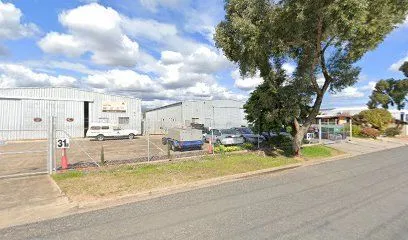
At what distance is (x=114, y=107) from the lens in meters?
35.8

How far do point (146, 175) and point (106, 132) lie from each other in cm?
2063

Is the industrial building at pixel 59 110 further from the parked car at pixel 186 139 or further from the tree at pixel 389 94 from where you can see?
Result: the tree at pixel 389 94

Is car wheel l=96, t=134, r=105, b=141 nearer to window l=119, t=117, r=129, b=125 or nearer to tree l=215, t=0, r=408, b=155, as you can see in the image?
window l=119, t=117, r=129, b=125

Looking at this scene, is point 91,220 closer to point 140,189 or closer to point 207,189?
point 140,189

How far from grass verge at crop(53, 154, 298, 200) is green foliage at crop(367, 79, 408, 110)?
37.5 meters

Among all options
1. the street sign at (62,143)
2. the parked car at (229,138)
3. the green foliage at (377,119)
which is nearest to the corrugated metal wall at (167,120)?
the parked car at (229,138)

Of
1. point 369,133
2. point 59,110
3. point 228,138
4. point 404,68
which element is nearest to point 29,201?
point 228,138

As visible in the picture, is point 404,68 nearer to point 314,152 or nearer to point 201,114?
point 201,114

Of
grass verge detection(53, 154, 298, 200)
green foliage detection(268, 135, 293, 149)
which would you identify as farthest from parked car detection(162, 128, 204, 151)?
green foliage detection(268, 135, 293, 149)

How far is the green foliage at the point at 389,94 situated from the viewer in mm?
44200

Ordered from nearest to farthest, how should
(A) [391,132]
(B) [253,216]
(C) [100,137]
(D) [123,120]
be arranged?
(B) [253,216] → (C) [100,137] → (D) [123,120] → (A) [391,132]

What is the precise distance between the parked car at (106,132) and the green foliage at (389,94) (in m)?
36.4

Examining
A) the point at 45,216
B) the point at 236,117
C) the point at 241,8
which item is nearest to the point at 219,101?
the point at 236,117

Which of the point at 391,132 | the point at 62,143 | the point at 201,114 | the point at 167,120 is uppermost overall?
the point at 201,114
